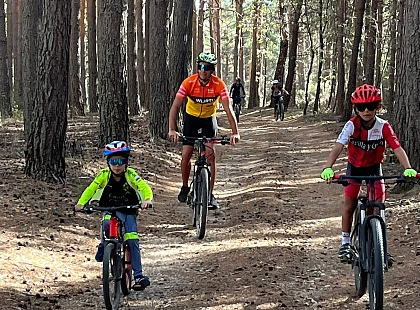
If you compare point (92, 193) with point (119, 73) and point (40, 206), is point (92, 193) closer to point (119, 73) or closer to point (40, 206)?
point (40, 206)

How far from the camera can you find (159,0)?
17812 millimetres

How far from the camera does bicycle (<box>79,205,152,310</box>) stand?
5.56 m

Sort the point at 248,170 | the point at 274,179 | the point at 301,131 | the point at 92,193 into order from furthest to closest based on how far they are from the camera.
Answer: the point at 301,131 < the point at 248,170 < the point at 274,179 < the point at 92,193

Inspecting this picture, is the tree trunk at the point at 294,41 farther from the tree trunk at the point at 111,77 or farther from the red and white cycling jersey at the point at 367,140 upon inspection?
the red and white cycling jersey at the point at 367,140

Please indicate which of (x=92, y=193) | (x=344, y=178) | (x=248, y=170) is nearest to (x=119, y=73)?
(x=248, y=170)

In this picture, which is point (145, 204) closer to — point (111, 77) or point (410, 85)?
point (410, 85)

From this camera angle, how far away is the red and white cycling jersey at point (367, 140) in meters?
5.85

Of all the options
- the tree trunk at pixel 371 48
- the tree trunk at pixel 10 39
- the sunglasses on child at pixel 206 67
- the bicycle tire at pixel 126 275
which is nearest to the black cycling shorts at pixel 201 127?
the sunglasses on child at pixel 206 67

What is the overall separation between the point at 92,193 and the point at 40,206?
3.60 m

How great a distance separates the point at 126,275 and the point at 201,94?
3673 mm

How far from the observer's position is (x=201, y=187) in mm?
8945

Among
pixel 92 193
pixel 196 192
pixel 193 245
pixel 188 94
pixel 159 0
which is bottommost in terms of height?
pixel 193 245

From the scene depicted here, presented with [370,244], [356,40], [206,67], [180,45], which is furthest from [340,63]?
[370,244]

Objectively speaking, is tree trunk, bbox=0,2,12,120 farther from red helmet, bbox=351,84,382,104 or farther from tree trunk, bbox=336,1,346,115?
red helmet, bbox=351,84,382,104
